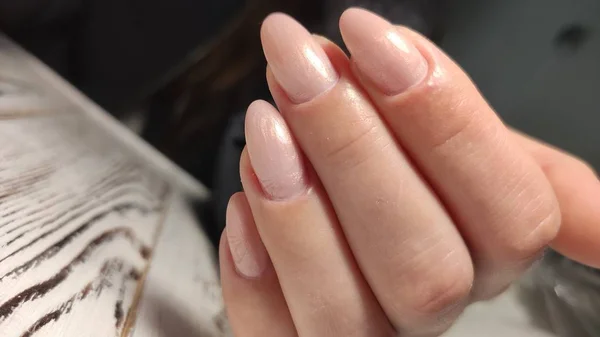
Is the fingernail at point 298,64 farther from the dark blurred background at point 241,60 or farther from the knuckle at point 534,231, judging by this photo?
the dark blurred background at point 241,60

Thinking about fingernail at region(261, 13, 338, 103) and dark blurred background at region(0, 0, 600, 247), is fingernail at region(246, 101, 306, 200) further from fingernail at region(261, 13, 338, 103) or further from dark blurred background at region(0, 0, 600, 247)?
dark blurred background at region(0, 0, 600, 247)

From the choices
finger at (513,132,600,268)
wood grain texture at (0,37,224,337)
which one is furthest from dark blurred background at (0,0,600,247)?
finger at (513,132,600,268)

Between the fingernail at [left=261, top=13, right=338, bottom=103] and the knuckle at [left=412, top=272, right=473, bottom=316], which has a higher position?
the fingernail at [left=261, top=13, right=338, bottom=103]

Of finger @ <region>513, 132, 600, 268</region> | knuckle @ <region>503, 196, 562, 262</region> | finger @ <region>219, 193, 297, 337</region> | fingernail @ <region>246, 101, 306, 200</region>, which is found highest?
fingernail @ <region>246, 101, 306, 200</region>

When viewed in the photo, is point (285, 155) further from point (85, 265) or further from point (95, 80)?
point (95, 80)

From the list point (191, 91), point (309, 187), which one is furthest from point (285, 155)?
point (191, 91)

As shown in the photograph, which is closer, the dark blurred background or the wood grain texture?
the wood grain texture
